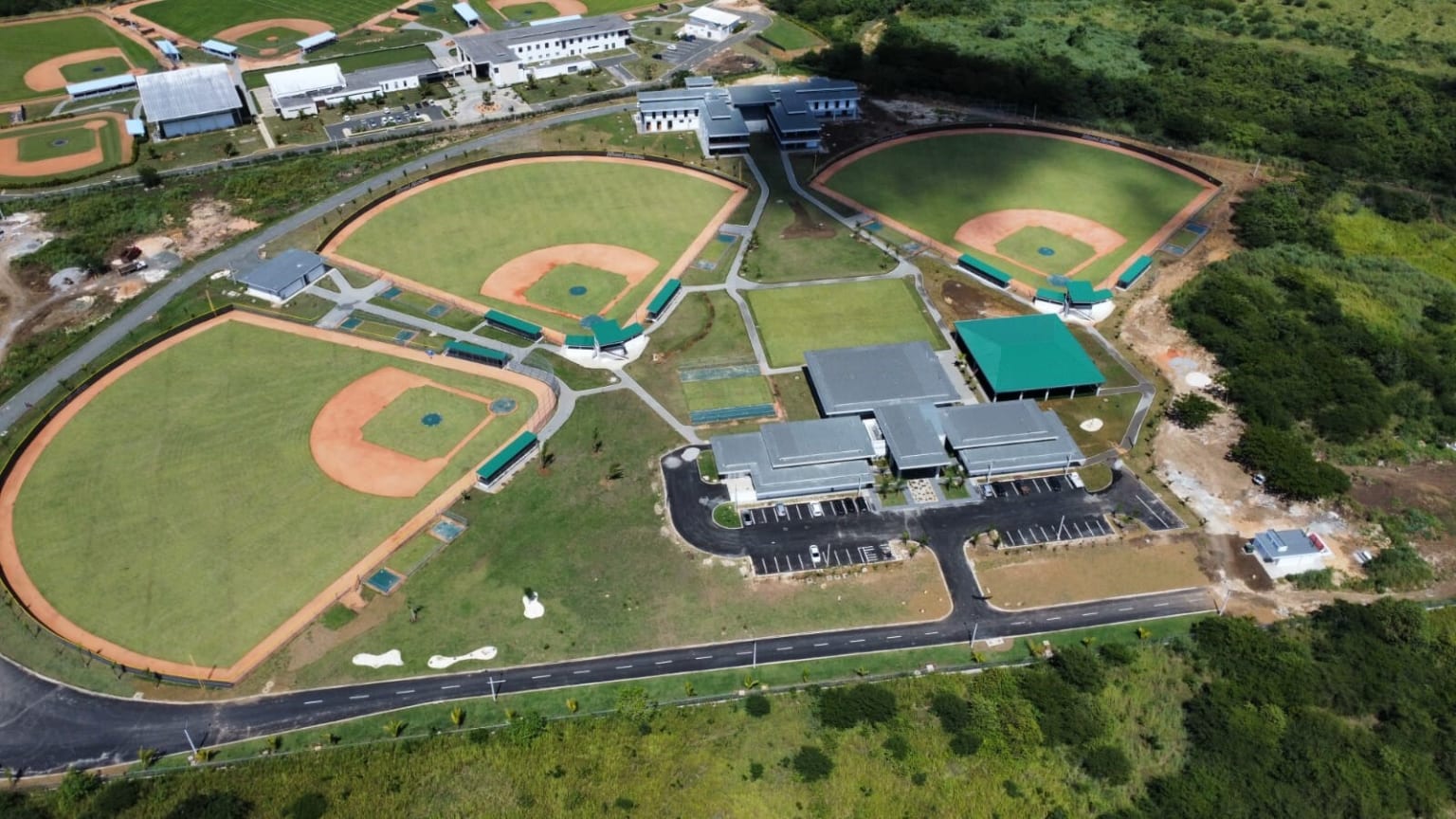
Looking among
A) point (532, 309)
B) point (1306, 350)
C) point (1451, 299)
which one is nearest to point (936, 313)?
point (1306, 350)

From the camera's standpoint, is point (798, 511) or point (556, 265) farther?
point (556, 265)

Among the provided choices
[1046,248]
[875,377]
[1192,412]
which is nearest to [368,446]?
[875,377]

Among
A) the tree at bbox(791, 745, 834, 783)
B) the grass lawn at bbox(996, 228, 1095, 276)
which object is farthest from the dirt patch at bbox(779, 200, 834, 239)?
the tree at bbox(791, 745, 834, 783)

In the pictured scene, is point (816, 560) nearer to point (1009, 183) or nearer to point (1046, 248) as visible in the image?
point (1046, 248)

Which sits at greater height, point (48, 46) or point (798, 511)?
point (48, 46)

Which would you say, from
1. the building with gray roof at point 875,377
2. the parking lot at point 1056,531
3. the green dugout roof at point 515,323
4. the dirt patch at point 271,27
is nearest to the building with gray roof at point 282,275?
the green dugout roof at point 515,323

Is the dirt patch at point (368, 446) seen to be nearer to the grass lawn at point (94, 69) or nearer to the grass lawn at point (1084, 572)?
the grass lawn at point (1084, 572)

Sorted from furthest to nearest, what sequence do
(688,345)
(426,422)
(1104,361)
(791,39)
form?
(791,39), (688,345), (1104,361), (426,422)
